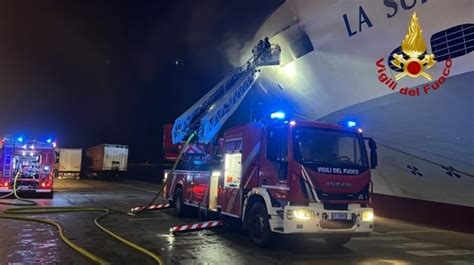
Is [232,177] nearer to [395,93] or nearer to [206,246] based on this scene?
[206,246]

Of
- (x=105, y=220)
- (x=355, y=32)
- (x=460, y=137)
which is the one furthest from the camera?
(x=105, y=220)

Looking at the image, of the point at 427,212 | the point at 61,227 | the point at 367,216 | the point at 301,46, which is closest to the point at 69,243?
the point at 61,227

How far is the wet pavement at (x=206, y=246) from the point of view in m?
7.62

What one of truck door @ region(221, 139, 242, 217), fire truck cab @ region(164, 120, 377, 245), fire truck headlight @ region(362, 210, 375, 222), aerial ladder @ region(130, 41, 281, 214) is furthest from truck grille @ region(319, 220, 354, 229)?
aerial ladder @ region(130, 41, 281, 214)

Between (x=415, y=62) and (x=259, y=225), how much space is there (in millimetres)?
4741

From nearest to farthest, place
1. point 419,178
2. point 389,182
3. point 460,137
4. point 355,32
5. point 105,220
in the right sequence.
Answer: point 460,137 → point 355,32 → point 105,220 → point 419,178 → point 389,182

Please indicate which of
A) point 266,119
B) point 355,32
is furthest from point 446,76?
point 266,119

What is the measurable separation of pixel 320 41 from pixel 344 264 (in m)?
6.64

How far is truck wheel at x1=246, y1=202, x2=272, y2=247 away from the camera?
28.4 feet

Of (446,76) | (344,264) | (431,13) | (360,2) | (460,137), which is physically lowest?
(344,264)

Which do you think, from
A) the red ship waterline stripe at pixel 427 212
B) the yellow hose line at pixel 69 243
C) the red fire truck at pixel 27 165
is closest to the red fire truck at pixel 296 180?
the yellow hose line at pixel 69 243

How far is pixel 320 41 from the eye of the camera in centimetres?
1244

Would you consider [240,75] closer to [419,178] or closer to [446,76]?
[419,178]

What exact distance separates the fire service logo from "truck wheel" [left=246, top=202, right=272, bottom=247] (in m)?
4.27
